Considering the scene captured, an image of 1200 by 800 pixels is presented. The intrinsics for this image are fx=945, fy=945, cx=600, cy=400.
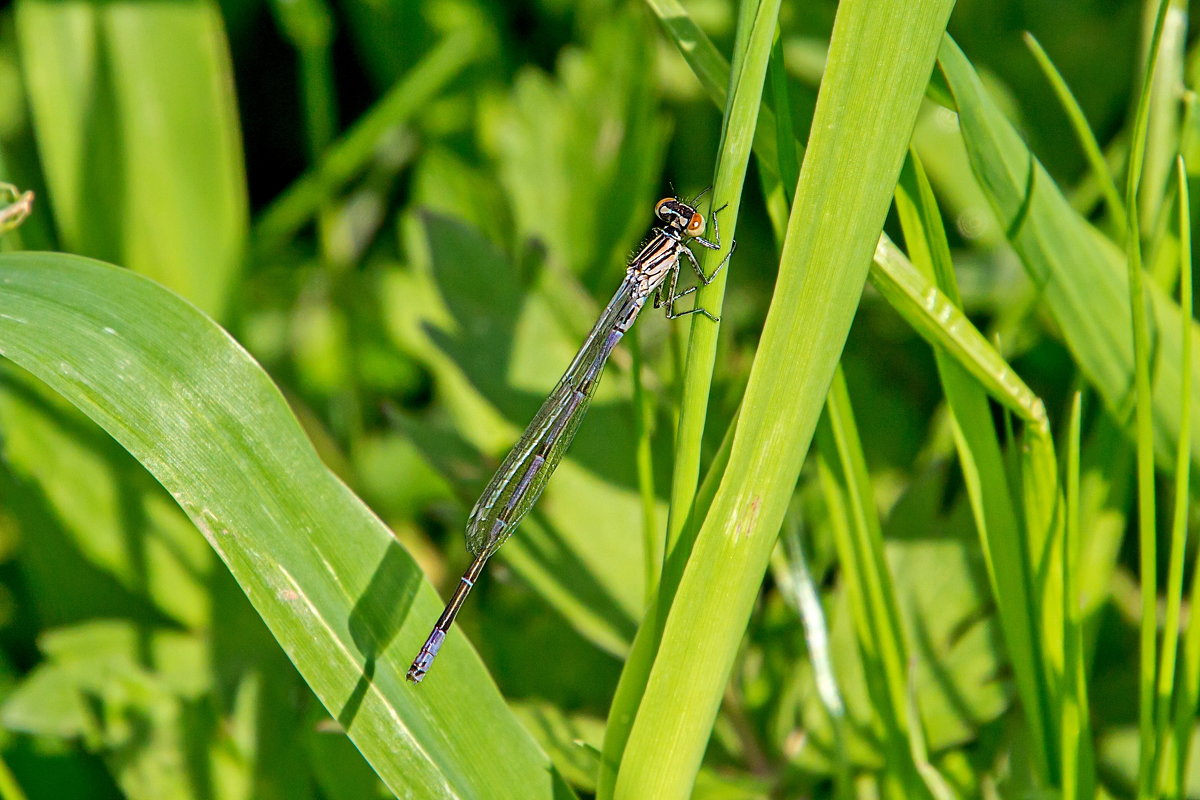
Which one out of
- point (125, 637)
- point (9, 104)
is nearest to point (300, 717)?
point (125, 637)

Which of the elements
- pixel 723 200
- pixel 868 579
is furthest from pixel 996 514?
pixel 723 200

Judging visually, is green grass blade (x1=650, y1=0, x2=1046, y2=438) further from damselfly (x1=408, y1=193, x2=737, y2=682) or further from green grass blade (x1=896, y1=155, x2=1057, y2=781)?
damselfly (x1=408, y1=193, x2=737, y2=682)

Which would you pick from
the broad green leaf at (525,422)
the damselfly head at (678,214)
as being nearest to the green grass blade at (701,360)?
the broad green leaf at (525,422)

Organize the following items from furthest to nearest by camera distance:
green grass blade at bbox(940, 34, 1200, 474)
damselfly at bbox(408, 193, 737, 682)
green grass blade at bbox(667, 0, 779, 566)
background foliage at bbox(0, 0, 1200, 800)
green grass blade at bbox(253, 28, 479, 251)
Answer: green grass blade at bbox(253, 28, 479, 251) → damselfly at bbox(408, 193, 737, 682) → green grass blade at bbox(940, 34, 1200, 474) → background foliage at bbox(0, 0, 1200, 800) → green grass blade at bbox(667, 0, 779, 566)

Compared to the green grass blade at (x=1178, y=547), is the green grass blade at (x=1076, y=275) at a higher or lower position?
higher

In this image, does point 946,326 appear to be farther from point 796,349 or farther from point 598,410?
point 598,410

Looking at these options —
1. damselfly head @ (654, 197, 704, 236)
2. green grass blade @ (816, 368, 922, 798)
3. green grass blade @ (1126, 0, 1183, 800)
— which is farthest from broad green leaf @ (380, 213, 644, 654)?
green grass blade @ (1126, 0, 1183, 800)

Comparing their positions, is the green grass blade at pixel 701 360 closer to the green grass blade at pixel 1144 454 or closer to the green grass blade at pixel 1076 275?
the green grass blade at pixel 1076 275

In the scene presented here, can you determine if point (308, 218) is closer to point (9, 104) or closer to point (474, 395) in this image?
point (9, 104)
